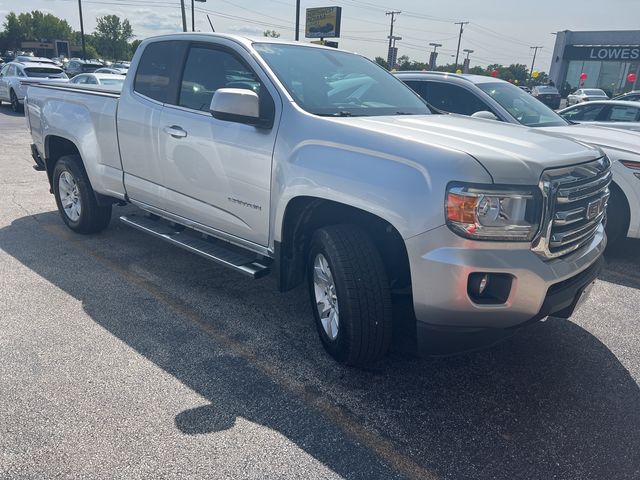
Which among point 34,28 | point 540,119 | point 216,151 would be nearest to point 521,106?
point 540,119

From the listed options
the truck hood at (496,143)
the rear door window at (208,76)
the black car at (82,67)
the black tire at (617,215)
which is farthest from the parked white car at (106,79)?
the black car at (82,67)

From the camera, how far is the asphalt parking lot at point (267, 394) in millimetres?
2549

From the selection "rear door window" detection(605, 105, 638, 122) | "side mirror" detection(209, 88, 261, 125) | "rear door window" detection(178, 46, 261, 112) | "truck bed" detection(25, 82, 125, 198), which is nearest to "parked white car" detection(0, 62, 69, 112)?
"truck bed" detection(25, 82, 125, 198)

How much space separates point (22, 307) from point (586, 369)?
398 centimetres

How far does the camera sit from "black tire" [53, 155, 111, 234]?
5.48 m

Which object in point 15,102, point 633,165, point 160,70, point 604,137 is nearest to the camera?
point 160,70

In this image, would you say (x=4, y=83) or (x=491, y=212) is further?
(x=4, y=83)

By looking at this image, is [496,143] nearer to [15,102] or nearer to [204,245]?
[204,245]

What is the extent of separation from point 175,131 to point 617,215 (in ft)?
14.5

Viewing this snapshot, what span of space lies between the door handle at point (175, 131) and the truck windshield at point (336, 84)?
840mm

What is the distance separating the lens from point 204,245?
167 inches

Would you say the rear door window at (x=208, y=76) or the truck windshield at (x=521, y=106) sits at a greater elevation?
the rear door window at (x=208, y=76)

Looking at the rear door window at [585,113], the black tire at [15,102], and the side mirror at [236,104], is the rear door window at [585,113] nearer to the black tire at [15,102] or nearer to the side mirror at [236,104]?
the side mirror at [236,104]

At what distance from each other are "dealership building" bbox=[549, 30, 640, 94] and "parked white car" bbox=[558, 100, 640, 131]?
133ft
